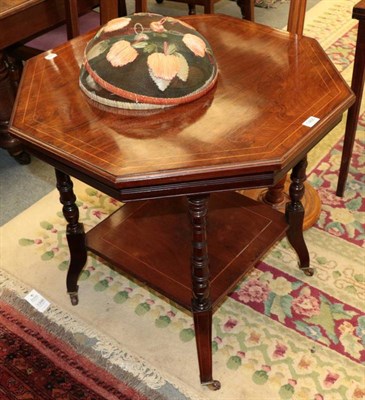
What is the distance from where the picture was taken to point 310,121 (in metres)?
1.25

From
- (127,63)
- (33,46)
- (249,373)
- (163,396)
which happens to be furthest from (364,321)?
(33,46)

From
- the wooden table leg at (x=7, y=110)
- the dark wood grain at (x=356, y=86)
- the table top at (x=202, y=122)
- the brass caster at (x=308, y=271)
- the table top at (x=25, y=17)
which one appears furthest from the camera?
the wooden table leg at (x=7, y=110)

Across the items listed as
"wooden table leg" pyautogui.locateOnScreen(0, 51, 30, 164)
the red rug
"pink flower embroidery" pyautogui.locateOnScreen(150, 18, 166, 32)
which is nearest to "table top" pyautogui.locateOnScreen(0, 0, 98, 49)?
"wooden table leg" pyautogui.locateOnScreen(0, 51, 30, 164)

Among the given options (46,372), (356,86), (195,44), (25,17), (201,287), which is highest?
(195,44)

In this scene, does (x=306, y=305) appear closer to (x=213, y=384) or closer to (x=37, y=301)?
(x=213, y=384)

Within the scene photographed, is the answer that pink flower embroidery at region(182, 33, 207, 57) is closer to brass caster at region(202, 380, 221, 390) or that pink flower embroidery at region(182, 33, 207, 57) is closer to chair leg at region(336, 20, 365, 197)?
chair leg at region(336, 20, 365, 197)

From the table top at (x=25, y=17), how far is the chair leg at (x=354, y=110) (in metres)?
1.22

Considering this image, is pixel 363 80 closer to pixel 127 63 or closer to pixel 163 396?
pixel 127 63

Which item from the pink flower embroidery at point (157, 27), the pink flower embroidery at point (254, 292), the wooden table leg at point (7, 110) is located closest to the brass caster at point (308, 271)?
the pink flower embroidery at point (254, 292)

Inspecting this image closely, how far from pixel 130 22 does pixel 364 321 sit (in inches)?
47.0

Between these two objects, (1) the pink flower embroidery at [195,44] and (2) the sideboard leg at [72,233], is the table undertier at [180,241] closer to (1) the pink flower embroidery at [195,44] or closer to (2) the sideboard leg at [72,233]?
(2) the sideboard leg at [72,233]

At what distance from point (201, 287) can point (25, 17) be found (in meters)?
1.37

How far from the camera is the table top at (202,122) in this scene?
3.76 feet

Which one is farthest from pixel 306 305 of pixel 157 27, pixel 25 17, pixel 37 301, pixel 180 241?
pixel 25 17
